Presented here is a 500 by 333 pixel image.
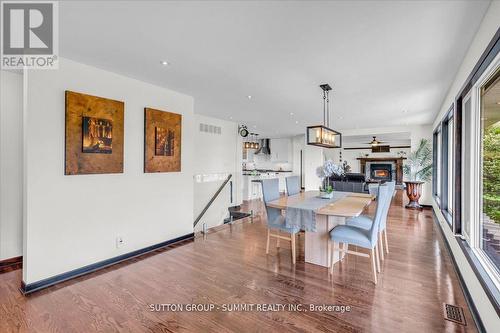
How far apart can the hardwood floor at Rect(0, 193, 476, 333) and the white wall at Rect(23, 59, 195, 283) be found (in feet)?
1.14

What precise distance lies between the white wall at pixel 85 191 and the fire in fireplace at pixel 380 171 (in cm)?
1266

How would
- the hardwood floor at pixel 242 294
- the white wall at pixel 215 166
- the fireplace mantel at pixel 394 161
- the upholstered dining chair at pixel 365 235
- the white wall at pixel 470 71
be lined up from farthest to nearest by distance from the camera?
the fireplace mantel at pixel 394 161, the white wall at pixel 215 166, the upholstered dining chair at pixel 365 235, the hardwood floor at pixel 242 294, the white wall at pixel 470 71

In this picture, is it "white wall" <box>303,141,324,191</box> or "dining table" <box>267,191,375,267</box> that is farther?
"white wall" <box>303,141,324,191</box>

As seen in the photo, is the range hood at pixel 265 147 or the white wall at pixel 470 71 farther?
the range hood at pixel 265 147

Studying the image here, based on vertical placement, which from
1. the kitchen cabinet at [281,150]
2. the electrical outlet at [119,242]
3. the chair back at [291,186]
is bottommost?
the electrical outlet at [119,242]

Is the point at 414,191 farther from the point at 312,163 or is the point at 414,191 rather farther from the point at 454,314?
the point at 454,314

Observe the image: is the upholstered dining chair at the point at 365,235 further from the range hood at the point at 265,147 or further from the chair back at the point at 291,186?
the range hood at the point at 265,147

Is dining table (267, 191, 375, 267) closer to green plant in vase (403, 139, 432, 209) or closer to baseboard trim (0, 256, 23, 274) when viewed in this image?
baseboard trim (0, 256, 23, 274)

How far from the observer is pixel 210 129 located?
259 inches

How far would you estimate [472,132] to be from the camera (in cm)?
252

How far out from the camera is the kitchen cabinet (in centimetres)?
1110

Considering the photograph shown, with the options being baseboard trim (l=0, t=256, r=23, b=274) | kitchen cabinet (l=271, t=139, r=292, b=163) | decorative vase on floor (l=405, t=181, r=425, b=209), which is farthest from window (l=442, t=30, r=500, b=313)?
kitchen cabinet (l=271, t=139, r=292, b=163)

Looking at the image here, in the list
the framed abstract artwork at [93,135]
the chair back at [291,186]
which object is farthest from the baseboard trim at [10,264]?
the chair back at [291,186]

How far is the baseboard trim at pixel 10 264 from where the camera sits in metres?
3.03
